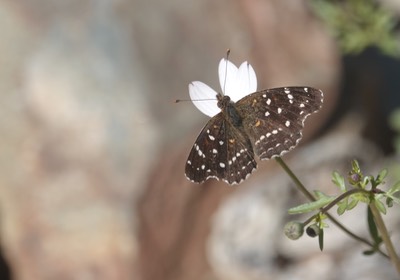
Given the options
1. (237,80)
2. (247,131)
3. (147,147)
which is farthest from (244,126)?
(147,147)

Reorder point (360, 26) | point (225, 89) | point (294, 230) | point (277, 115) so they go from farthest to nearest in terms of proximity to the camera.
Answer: point (360, 26), point (225, 89), point (277, 115), point (294, 230)

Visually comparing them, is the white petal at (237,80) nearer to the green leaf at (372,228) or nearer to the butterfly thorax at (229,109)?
the butterfly thorax at (229,109)

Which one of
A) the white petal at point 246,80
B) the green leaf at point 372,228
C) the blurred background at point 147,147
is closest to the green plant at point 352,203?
the green leaf at point 372,228

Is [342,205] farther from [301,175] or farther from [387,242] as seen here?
[301,175]

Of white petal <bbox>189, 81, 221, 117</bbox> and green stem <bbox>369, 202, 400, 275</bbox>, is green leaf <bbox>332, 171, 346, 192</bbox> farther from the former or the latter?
white petal <bbox>189, 81, 221, 117</bbox>

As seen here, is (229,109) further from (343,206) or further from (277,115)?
(343,206)

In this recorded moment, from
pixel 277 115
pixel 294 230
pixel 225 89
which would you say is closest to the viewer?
pixel 294 230

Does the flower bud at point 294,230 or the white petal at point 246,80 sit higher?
the white petal at point 246,80
